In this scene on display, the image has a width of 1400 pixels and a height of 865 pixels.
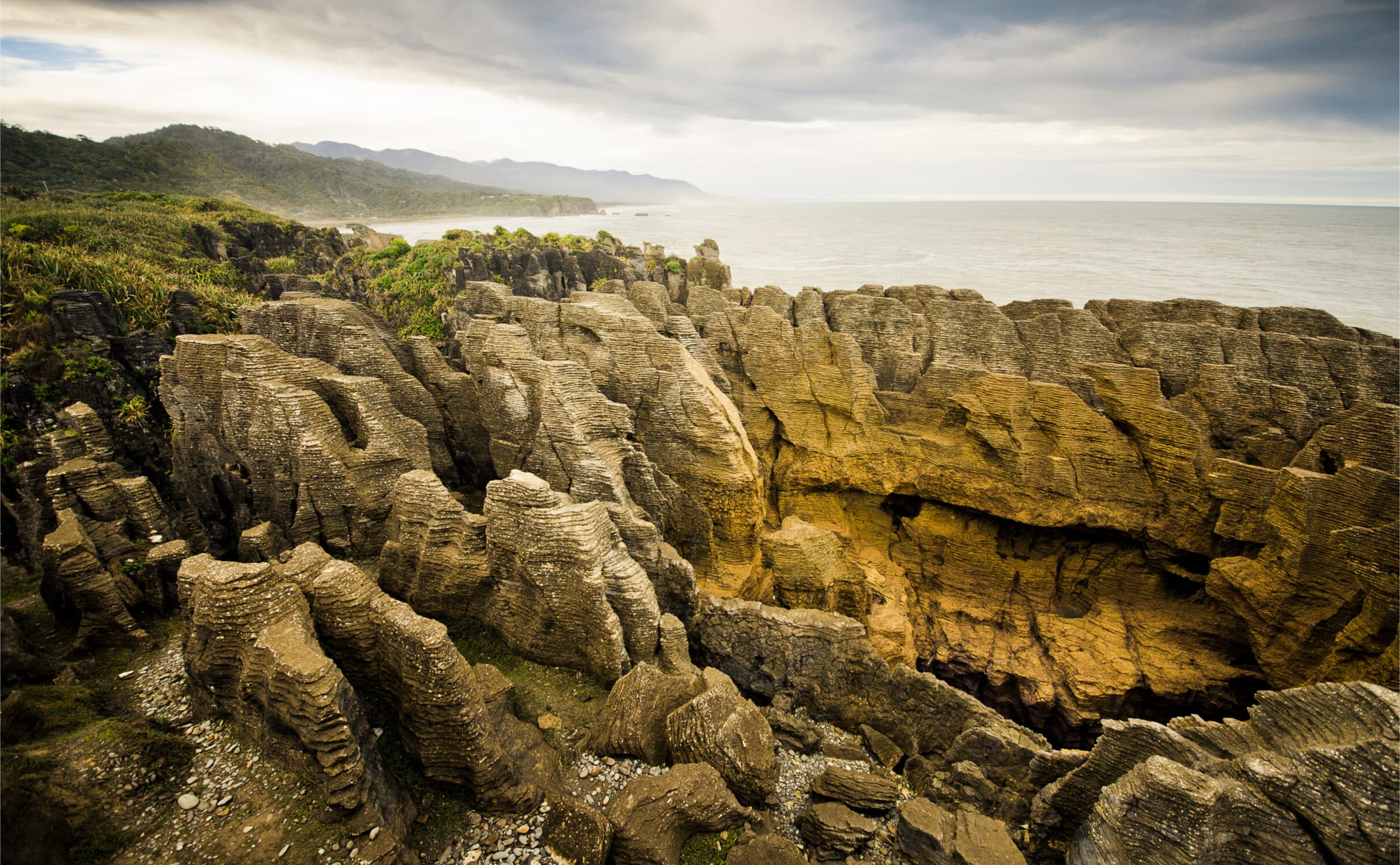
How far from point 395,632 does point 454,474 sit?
307 inches

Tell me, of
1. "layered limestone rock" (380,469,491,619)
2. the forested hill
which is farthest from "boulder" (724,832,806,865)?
the forested hill

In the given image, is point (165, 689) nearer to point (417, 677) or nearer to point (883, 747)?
point (417, 677)

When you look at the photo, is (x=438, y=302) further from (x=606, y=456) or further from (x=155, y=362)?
(x=606, y=456)

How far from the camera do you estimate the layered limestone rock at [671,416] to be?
15102 mm

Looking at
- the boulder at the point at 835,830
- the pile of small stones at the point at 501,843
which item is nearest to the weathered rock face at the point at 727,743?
the boulder at the point at 835,830

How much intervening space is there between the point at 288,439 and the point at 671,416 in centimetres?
863

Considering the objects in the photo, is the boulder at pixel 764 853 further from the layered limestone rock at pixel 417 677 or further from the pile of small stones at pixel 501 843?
the layered limestone rock at pixel 417 677

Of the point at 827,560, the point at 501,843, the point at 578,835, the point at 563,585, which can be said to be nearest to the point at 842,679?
the point at 827,560

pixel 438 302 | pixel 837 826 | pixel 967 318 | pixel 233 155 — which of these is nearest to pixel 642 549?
pixel 837 826

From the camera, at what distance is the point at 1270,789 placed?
302 inches

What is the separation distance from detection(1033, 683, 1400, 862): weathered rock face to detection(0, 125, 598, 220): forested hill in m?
93.5

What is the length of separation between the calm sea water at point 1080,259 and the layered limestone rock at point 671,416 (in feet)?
90.4

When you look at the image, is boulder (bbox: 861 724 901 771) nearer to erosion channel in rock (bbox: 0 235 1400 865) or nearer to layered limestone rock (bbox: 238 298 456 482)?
erosion channel in rock (bbox: 0 235 1400 865)

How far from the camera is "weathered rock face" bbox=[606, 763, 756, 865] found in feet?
25.9
